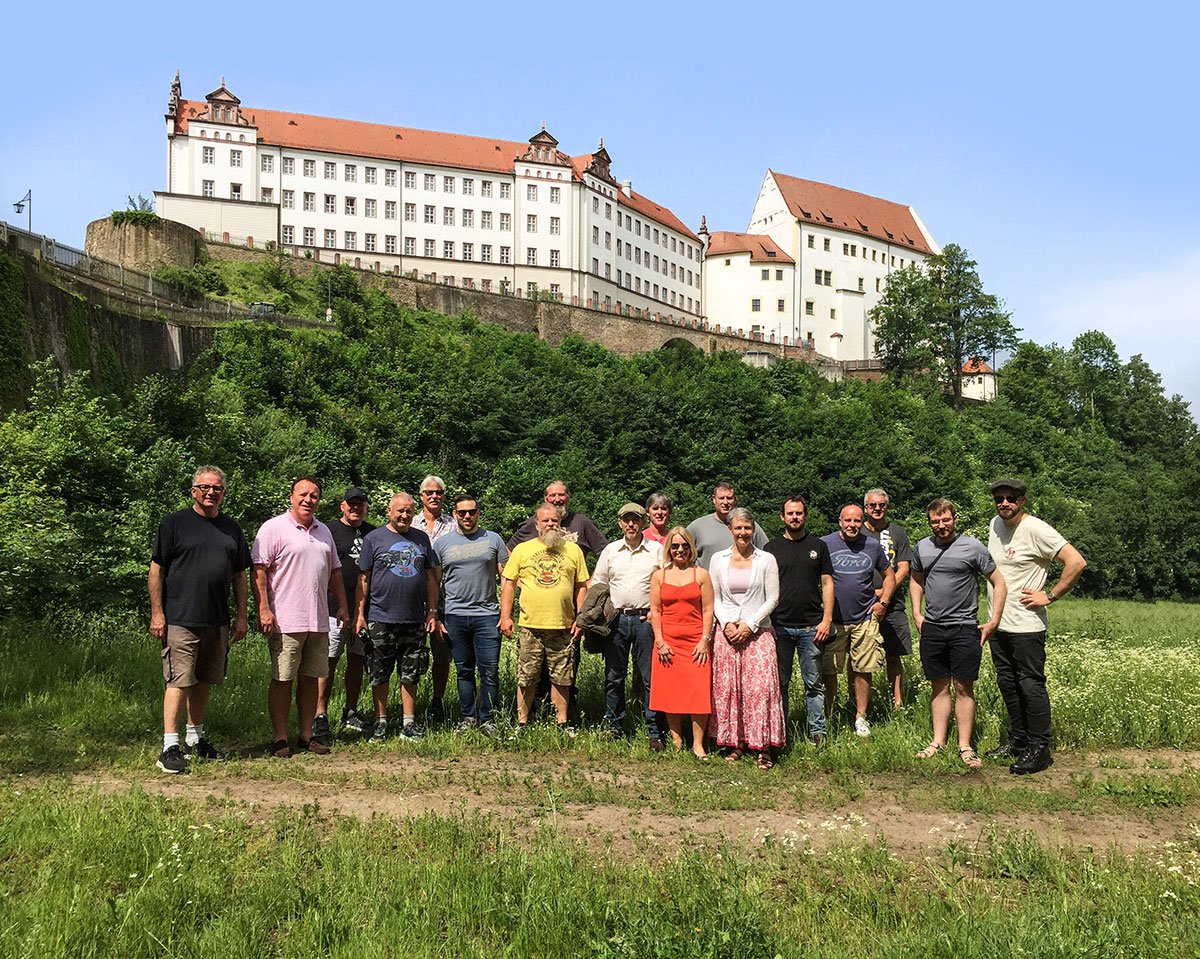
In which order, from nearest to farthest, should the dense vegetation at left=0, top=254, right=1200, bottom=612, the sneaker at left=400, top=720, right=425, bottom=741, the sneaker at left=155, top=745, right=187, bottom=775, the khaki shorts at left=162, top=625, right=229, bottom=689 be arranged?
the sneaker at left=155, top=745, right=187, bottom=775, the khaki shorts at left=162, top=625, right=229, bottom=689, the sneaker at left=400, top=720, right=425, bottom=741, the dense vegetation at left=0, top=254, right=1200, bottom=612

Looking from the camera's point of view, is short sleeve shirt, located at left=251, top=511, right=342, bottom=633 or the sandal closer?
the sandal

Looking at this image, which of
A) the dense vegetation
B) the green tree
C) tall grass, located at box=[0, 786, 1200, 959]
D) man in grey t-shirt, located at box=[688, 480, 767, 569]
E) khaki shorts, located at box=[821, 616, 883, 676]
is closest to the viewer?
tall grass, located at box=[0, 786, 1200, 959]

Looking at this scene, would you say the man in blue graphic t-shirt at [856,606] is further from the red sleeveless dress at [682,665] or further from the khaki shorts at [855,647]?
the red sleeveless dress at [682,665]

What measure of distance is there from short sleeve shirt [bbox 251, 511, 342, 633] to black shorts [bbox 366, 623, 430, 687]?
0.65 metres

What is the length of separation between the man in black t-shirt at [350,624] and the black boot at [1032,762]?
17.6ft

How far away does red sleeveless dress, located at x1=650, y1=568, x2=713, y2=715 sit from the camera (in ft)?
28.2

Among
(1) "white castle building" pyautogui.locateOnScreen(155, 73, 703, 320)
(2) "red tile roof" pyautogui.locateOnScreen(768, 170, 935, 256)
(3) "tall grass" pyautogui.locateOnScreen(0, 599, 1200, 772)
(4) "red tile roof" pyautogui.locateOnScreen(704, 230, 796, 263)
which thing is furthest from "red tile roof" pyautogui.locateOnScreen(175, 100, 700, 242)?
(3) "tall grass" pyautogui.locateOnScreen(0, 599, 1200, 772)

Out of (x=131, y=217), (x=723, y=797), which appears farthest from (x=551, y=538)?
(x=131, y=217)

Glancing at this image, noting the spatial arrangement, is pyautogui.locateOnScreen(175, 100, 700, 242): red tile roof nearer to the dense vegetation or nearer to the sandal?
the dense vegetation

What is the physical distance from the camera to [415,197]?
76.6 m

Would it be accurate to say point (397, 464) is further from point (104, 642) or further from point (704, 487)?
point (104, 642)

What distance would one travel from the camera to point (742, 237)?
9462 cm

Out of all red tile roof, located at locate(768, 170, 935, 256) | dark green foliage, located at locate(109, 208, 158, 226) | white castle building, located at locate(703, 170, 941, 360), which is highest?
red tile roof, located at locate(768, 170, 935, 256)

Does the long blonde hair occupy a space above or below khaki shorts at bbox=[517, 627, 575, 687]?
above
